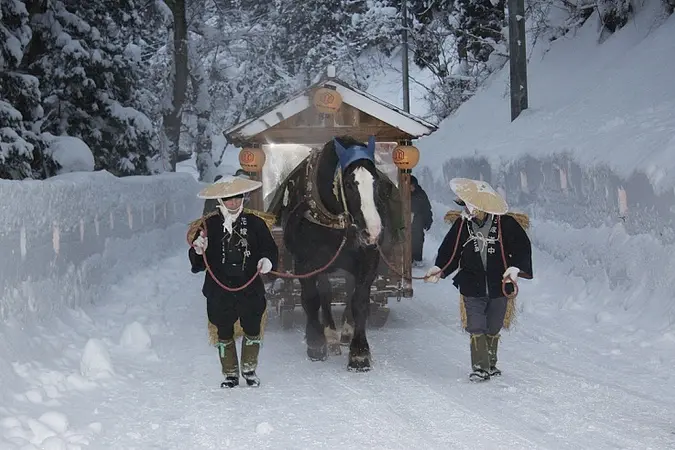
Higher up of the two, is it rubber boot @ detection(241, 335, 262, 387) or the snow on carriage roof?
the snow on carriage roof

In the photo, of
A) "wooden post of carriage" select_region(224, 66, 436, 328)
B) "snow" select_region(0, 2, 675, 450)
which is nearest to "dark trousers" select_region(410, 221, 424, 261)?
"snow" select_region(0, 2, 675, 450)

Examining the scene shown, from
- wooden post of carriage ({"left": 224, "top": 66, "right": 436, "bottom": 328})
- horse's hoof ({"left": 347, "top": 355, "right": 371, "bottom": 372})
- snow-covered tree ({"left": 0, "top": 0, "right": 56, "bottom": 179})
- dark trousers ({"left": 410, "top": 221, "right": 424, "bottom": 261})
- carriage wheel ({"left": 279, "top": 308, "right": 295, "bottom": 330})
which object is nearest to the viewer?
horse's hoof ({"left": 347, "top": 355, "right": 371, "bottom": 372})

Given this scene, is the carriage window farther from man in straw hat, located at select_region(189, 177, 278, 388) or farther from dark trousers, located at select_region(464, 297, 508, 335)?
dark trousers, located at select_region(464, 297, 508, 335)

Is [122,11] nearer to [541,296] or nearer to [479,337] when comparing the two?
[541,296]

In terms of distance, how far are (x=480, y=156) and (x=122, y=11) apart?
10.4 m

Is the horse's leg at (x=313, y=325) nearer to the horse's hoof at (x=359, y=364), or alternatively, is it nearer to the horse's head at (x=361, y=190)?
A: the horse's hoof at (x=359, y=364)

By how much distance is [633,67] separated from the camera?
1481cm

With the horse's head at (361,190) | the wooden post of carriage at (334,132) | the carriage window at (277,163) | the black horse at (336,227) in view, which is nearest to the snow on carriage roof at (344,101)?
the wooden post of carriage at (334,132)

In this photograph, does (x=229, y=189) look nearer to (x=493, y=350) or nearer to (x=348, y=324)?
(x=348, y=324)

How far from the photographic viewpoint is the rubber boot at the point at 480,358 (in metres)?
6.23

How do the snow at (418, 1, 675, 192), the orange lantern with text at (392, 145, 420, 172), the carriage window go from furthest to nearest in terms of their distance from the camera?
1. the snow at (418, 1, 675, 192)
2. the carriage window
3. the orange lantern with text at (392, 145, 420, 172)

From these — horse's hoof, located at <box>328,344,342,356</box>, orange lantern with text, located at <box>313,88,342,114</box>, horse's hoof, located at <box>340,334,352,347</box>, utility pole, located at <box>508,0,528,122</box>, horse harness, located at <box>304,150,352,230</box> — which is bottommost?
horse's hoof, located at <box>328,344,342,356</box>

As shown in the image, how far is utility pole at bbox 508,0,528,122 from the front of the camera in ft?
53.7

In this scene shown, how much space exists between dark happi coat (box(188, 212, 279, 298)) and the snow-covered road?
33.6 inches
